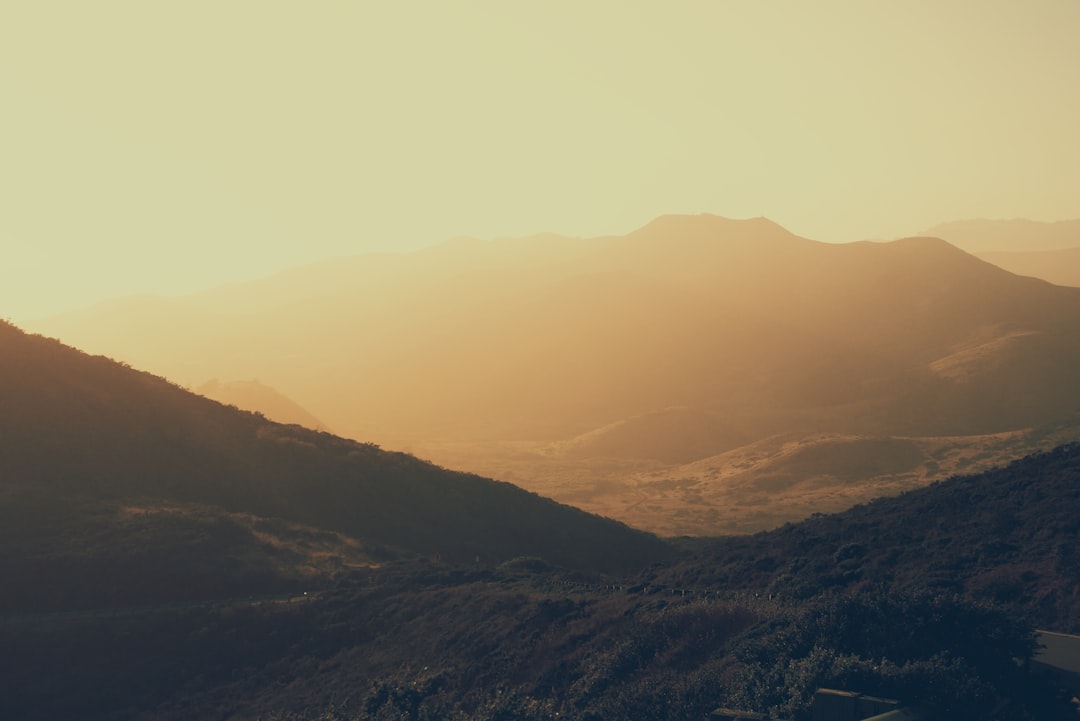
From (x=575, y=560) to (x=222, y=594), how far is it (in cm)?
1891

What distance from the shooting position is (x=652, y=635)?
62.6 ft

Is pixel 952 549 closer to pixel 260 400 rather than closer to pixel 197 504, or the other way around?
pixel 197 504

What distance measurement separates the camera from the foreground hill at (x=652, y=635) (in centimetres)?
1459

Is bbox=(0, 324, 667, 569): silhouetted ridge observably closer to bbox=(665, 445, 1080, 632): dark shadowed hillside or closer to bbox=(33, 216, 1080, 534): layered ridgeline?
bbox=(665, 445, 1080, 632): dark shadowed hillside

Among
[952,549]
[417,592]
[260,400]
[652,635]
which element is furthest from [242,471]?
[260,400]

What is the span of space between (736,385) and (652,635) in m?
124

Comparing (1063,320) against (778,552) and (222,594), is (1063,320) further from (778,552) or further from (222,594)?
(222,594)

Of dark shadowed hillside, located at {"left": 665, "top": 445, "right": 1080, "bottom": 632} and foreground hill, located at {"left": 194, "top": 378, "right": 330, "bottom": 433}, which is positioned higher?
foreground hill, located at {"left": 194, "top": 378, "right": 330, "bottom": 433}

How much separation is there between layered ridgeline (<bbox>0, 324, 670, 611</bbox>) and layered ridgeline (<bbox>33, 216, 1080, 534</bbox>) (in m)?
23.4

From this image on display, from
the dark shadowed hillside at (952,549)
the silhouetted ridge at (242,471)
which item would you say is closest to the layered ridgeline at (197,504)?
the silhouetted ridge at (242,471)

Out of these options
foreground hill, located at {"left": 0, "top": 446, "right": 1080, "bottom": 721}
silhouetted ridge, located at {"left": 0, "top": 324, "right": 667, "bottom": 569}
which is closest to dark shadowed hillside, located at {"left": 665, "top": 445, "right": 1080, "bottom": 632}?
foreground hill, located at {"left": 0, "top": 446, "right": 1080, "bottom": 721}

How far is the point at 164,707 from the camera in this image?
75.7 ft

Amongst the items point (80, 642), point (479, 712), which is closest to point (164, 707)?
point (80, 642)

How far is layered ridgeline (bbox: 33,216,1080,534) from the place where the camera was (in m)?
85.9
